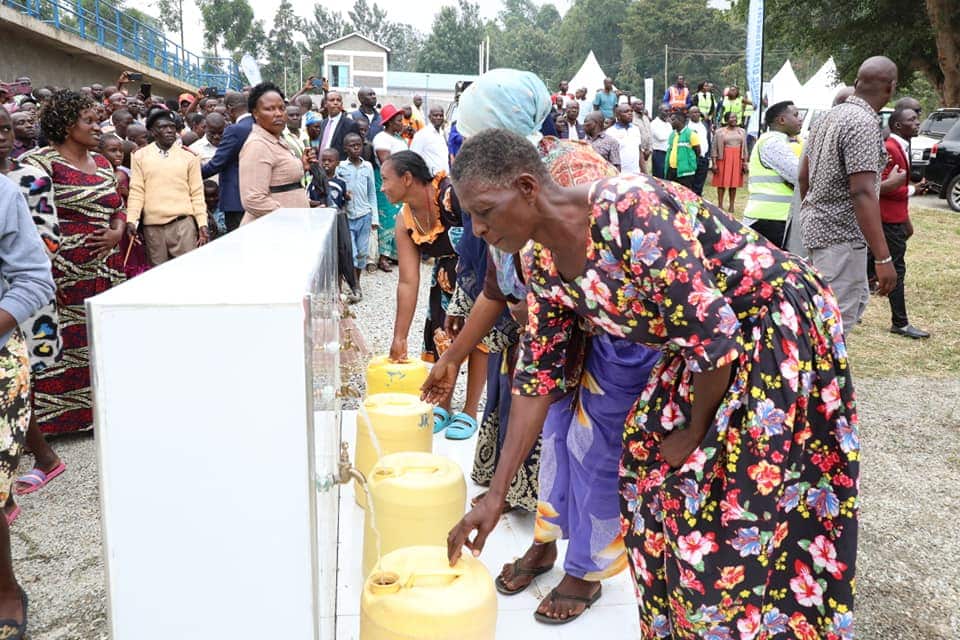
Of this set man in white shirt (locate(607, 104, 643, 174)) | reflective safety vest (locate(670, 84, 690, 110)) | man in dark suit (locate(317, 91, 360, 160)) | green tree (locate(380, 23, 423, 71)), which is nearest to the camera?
man in dark suit (locate(317, 91, 360, 160))

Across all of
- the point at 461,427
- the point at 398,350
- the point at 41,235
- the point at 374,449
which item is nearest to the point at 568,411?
the point at 374,449

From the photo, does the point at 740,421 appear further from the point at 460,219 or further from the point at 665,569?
the point at 460,219

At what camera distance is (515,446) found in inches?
83.1

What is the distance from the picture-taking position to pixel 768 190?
5578 mm

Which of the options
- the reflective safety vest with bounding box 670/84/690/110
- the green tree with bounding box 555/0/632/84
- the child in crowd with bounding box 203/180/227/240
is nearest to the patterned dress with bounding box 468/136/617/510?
the child in crowd with bounding box 203/180/227/240

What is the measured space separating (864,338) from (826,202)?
9.45 ft

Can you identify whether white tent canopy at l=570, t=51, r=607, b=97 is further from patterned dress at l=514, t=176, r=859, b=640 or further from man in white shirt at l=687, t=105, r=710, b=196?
patterned dress at l=514, t=176, r=859, b=640

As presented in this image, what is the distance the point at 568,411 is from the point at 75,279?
9.89 feet

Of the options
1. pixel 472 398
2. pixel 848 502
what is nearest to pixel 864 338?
pixel 472 398

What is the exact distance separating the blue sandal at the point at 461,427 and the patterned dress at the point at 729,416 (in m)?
2.08

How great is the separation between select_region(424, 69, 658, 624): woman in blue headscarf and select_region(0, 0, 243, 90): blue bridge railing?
15318 mm

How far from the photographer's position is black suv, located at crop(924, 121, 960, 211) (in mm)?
13461

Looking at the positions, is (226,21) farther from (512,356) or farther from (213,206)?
(512,356)

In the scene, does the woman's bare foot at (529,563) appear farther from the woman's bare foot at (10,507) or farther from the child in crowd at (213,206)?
the child in crowd at (213,206)
